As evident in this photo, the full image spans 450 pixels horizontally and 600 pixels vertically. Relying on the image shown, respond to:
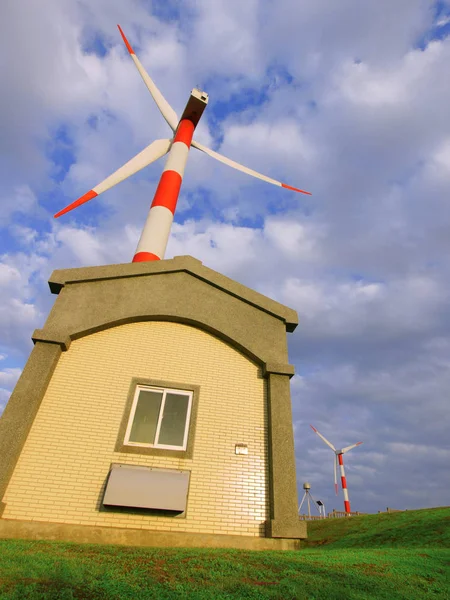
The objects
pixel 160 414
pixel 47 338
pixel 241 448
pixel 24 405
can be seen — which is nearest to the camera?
pixel 24 405

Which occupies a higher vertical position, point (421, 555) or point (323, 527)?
point (323, 527)

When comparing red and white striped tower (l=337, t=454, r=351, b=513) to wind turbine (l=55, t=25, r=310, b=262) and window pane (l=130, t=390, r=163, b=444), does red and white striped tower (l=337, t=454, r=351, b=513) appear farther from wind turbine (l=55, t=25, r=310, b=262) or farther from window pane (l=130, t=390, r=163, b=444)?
window pane (l=130, t=390, r=163, b=444)

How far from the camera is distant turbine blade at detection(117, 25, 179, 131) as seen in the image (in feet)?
97.1

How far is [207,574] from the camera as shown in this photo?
18.3ft

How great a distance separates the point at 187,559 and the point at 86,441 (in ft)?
14.8

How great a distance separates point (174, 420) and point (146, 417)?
0.78 meters

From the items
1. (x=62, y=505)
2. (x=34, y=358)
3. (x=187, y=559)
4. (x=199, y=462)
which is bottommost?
(x=187, y=559)

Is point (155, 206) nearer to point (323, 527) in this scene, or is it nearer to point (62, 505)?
point (62, 505)

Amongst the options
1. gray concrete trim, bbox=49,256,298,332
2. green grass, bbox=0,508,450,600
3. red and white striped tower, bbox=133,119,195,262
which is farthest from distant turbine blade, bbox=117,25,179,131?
green grass, bbox=0,508,450,600

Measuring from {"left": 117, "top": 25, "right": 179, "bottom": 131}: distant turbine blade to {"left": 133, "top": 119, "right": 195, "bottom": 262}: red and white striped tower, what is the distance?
2.79m

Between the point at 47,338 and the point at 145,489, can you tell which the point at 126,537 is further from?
the point at 47,338

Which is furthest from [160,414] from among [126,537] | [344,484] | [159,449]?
[344,484]

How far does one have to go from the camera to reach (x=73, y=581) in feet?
15.8

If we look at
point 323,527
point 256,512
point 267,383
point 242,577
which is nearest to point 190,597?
point 242,577
